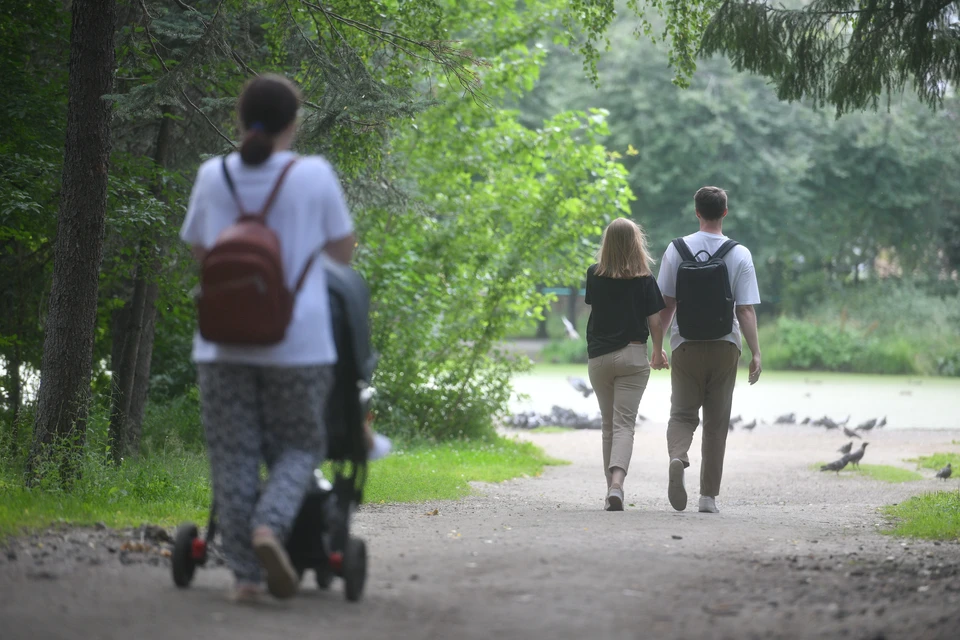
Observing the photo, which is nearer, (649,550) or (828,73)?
(649,550)

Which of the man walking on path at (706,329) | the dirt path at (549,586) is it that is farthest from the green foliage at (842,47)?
the dirt path at (549,586)

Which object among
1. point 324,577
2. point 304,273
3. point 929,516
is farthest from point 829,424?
point 304,273

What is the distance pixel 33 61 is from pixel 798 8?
7164 millimetres

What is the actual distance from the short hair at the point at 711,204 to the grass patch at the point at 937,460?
6423mm

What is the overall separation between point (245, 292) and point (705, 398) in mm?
5105

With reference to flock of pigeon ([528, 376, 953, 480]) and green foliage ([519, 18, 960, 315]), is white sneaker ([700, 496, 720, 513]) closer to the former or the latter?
flock of pigeon ([528, 376, 953, 480])

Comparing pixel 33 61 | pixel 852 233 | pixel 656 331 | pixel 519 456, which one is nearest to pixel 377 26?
pixel 33 61

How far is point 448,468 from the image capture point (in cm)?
1223

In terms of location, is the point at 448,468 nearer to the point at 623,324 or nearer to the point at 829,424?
the point at 623,324

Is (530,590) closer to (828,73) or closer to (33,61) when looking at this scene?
(828,73)

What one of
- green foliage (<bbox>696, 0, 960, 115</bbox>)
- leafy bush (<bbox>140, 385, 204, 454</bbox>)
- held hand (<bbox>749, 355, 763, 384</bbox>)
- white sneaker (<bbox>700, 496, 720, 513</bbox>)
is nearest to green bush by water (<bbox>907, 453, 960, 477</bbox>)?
white sneaker (<bbox>700, 496, 720, 513</bbox>)

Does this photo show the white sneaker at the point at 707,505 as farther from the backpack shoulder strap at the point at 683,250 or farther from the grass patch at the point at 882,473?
the grass patch at the point at 882,473

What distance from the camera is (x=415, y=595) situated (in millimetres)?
4469

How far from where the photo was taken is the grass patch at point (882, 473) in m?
12.3
